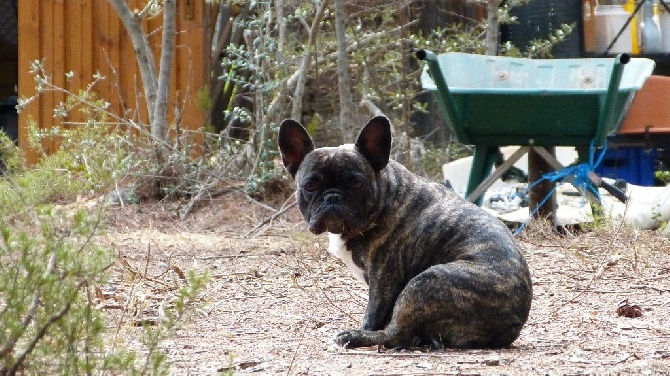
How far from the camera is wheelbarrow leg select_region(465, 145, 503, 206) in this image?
9.48 meters

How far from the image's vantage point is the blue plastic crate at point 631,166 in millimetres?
12430

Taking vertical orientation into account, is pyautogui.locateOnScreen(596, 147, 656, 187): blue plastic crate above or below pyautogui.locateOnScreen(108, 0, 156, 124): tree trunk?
below

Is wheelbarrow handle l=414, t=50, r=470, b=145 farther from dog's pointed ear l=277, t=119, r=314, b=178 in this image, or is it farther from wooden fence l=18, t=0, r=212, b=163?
wooden fence l=18, t=0, r=212, b=163

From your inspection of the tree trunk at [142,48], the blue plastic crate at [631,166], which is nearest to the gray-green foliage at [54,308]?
the tree trunk at [142,48]

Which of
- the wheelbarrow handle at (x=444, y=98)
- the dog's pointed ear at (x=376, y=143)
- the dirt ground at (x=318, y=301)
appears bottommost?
the dirt ground at (x=318, y=301)

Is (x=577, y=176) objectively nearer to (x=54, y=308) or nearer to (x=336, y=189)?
(x=336, y=189)

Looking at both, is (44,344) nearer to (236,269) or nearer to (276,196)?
(236,269)

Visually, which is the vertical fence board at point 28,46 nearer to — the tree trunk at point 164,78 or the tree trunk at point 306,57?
the tree trunk at point 164,78

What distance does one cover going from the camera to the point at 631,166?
12.5 meters

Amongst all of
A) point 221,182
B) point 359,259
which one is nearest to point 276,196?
point 221,182

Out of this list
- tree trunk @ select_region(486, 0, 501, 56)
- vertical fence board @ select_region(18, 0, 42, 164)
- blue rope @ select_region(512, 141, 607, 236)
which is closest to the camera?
blue rope @ select_region(512, 141, 607, 236)

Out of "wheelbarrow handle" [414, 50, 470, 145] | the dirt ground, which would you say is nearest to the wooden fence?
the dirt ground

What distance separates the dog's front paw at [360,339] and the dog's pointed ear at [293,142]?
90cm

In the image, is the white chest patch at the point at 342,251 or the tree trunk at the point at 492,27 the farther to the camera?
the tree trunk at the point at 492,27
